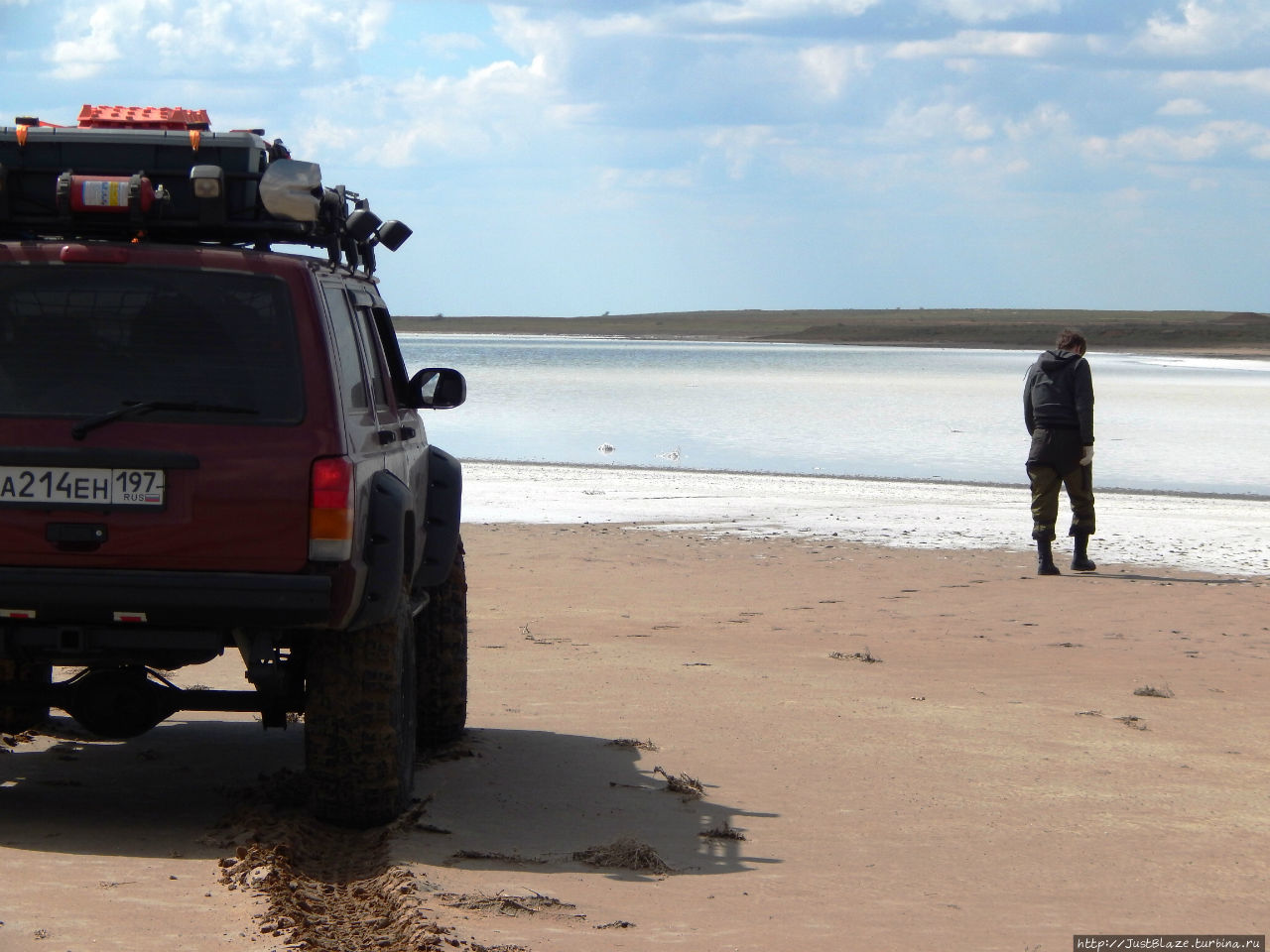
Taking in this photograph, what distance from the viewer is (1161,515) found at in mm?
17828

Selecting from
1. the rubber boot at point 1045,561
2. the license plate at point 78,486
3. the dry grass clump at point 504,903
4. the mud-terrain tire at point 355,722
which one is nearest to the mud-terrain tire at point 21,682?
the license plate at point 78,486

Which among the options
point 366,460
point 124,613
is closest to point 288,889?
point 124,613

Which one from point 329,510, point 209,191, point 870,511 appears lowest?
point 870,511

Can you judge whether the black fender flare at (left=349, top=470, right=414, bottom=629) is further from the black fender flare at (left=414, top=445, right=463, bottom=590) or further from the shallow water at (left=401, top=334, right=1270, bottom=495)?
the shallow water at (left=401, top=334, right=1270, bottom=495)

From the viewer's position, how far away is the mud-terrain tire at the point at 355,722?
5348 millimetres

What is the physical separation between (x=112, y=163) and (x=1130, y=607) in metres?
8.15

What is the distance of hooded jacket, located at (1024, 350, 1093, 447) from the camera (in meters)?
12.8

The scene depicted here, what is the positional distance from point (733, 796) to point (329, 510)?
220cm

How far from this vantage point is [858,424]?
34.4 m

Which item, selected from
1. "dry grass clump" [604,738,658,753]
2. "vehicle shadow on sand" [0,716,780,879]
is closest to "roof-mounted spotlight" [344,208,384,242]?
"vehicle shadow on sand" [0,716,780,879]

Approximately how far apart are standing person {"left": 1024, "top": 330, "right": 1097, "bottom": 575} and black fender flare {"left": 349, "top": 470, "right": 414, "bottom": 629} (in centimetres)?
840

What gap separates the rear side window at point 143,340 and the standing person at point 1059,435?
8.70 m

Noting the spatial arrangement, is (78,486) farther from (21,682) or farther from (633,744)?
(633,744)

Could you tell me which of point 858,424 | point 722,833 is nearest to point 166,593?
point 722,833
